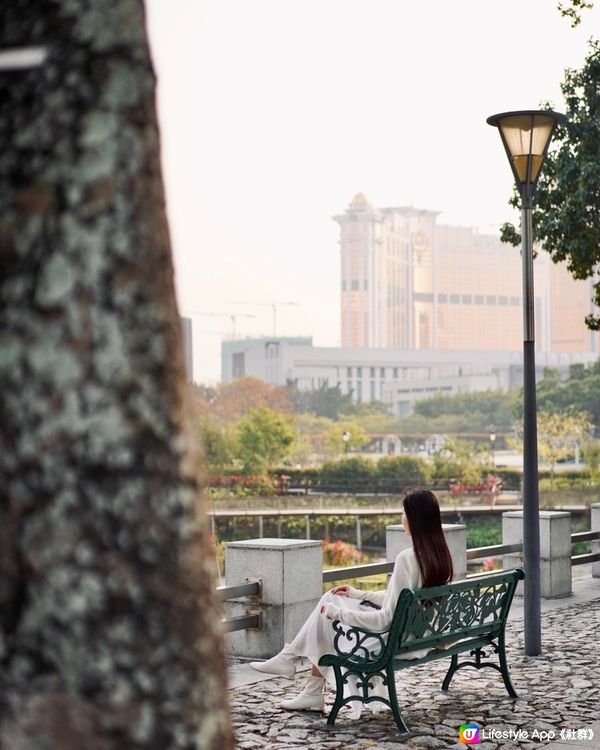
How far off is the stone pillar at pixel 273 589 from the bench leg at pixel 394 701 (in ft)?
8.55

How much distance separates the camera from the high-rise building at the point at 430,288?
17512 cm

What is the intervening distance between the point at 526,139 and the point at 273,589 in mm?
4111

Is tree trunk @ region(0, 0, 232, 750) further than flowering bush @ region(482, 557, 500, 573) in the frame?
No

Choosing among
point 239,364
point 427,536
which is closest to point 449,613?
point 427,536

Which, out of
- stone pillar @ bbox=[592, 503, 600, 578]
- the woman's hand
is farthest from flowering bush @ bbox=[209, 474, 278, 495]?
the woman's hand

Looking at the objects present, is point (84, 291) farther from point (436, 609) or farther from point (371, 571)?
point (371, 571)

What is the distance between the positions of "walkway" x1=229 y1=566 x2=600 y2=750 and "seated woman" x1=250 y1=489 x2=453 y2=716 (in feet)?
1.14

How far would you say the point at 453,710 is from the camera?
23.8 feet

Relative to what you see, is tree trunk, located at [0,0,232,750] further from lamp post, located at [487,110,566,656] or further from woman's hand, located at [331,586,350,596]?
lamp post, located at [487,110,566,656]

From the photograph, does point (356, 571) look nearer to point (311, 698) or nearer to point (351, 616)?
point (311, 698)

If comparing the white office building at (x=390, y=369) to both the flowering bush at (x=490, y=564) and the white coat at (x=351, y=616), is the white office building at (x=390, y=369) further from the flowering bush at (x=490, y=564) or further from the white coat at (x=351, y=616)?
the white coat at (x=351, y=616)

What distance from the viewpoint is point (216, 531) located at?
2557 inches

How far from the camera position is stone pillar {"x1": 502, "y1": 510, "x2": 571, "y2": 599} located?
42.7 feet

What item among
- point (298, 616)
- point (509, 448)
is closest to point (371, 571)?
point (298, 616)
